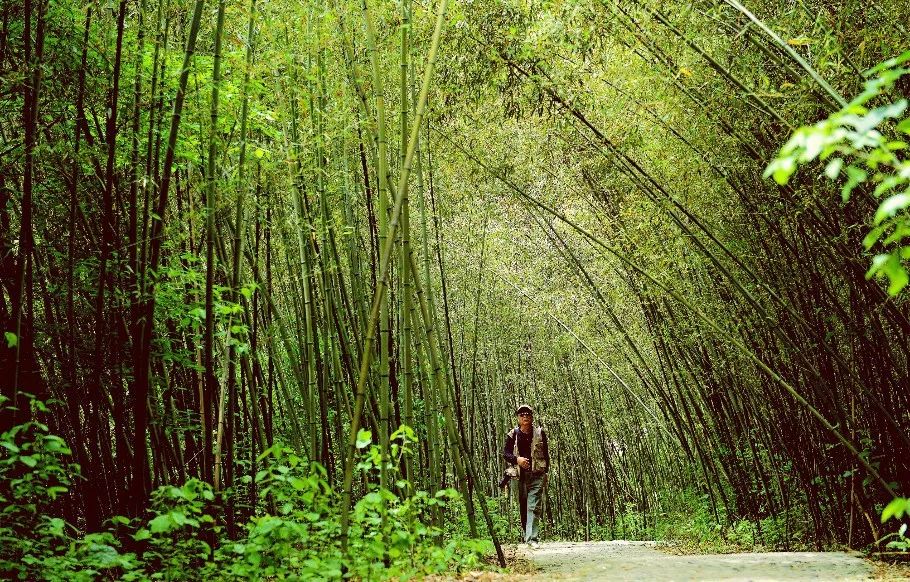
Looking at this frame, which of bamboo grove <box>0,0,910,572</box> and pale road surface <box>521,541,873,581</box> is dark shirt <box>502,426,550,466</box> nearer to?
bamboo grove <box>0,0,910,572</box>

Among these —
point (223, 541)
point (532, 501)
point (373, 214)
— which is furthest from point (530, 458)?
point (223, 541)

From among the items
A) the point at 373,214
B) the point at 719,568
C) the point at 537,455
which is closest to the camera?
the point at 719,568

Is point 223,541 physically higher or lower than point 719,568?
higher

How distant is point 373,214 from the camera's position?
5359mm

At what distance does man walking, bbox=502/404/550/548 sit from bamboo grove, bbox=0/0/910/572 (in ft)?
3.50

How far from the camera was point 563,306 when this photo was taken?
10383mm

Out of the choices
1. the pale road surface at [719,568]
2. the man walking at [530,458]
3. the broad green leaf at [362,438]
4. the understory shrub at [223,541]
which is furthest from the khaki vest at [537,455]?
the broad green leaf at [362,438]

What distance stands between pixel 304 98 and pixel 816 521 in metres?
4.50

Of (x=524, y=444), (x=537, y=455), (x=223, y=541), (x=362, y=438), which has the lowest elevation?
(x=223, y=541)

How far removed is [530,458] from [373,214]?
3.21m

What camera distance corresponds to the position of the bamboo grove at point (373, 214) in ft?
11.3

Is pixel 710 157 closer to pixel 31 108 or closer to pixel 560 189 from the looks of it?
pixel 560 189

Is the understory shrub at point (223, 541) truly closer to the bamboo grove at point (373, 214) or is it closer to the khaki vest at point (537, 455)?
the bamboo grove at point (373, 214)

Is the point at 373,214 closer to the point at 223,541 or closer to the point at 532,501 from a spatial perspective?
the point at 223,541
